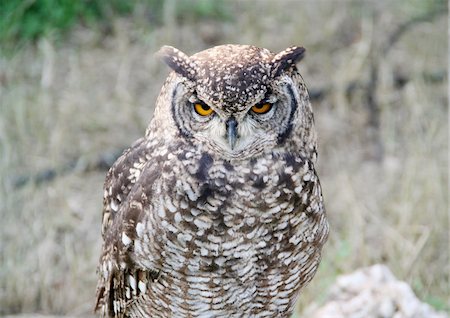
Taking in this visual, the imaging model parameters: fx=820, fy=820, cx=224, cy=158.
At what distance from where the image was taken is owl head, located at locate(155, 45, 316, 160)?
7.49 feet

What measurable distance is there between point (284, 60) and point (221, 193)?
1.45 feet

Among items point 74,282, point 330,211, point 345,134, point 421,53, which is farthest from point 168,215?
point 421,53

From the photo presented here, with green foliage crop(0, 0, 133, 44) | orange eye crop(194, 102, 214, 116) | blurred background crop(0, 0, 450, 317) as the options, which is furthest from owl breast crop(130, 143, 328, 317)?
green foliage crop(0, 0, 133, 44)

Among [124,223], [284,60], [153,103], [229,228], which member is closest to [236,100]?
[284,60]

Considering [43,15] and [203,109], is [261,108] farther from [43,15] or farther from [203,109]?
[43,15]

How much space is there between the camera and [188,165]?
2.48 metres

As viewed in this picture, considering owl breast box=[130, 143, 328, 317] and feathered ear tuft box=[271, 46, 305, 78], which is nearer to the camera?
feathered ear tuft box=[271, 46, 305, 78]

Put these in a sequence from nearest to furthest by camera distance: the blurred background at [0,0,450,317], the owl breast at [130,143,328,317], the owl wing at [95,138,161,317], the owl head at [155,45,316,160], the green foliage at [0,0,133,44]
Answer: the owl head at [155,45,316,160], the owl breast at [130,143,328,317], the owl wing at [95,138,161,317], the blurred background at [0,0,450,317], the green foliage at [0,0,133,44]

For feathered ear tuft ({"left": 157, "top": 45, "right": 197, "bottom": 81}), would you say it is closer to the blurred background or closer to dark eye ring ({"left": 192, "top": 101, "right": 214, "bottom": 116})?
dark eye ring ({"left": 192, "top": 101, "right": 214, "bottom": 116})

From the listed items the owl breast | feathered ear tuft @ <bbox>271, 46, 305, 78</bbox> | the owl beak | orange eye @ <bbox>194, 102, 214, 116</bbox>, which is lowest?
the owl breast

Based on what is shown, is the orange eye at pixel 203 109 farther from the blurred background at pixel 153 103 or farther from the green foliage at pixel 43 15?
the green foliage at pixel 43 15

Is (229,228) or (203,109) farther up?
(203,109)

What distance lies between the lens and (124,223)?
265 centimetres

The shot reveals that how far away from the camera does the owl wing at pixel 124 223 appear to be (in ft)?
8.57
